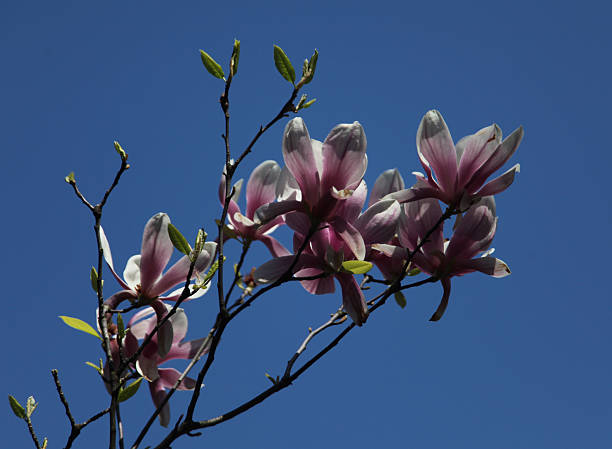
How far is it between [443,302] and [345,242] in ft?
0.73

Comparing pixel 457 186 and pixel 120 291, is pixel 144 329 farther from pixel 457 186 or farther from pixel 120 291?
pixel 457 186

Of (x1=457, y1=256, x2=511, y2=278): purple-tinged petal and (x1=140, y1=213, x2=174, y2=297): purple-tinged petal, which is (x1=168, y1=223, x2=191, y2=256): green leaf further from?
(x1=457, y1=256, x2=511, y2=278): purple-tinged petal

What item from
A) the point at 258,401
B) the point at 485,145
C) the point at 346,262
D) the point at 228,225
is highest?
the point at 228,225

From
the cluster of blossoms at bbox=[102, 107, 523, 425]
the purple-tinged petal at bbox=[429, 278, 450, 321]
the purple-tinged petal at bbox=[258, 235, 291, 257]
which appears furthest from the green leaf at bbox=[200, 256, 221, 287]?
the purple-tinged petal at bbox=[429, 278, 450, 321]

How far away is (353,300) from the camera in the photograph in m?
0.88

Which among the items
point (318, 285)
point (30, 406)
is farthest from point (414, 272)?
point (30, 406)

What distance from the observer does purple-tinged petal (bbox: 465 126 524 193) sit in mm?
887

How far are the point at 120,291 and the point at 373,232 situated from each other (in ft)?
1.59

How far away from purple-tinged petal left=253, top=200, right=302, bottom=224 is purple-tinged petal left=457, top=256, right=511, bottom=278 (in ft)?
1.05

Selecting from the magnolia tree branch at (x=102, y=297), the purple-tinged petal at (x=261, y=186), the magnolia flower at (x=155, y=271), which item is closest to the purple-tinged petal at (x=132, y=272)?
the magnolia flower at (x=155, y=271)

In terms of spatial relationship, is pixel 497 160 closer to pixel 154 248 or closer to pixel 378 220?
pixel 378 220

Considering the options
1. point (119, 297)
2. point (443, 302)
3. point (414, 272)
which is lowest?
point (443, 302)

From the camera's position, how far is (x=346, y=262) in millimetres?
847

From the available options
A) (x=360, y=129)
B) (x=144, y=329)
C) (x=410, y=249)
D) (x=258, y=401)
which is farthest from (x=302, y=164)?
(x=144, y=329)
